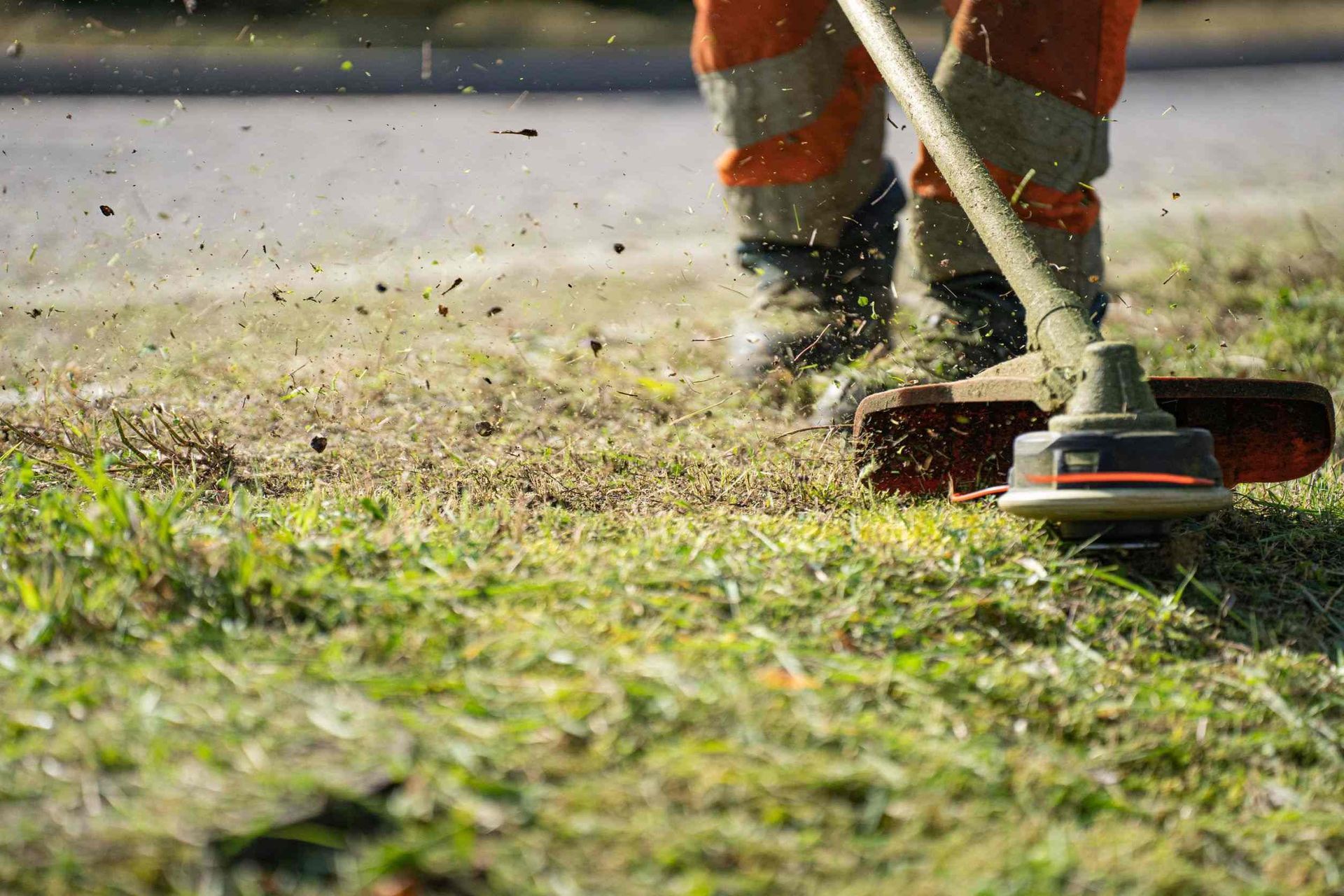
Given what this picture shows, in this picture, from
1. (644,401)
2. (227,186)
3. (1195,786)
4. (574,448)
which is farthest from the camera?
(227,186)

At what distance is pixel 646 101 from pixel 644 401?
4154 millimetres

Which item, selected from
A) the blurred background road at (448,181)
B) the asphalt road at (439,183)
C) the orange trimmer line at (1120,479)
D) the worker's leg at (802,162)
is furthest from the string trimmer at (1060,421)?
the asphalt road at (439,183)

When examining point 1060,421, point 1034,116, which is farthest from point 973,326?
point 1060,421

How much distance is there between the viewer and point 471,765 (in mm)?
1000

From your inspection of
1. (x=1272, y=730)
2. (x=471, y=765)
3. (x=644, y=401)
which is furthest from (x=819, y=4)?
(x=471, y=765)

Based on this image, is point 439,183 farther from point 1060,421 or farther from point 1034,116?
point 1060,421

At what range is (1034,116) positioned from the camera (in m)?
2.36

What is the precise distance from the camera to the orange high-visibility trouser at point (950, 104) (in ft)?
7.69

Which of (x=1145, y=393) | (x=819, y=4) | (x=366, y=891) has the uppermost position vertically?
(x=819, y=4)

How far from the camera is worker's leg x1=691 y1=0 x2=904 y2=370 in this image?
2.64 m

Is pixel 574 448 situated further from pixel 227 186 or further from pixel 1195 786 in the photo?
pixel 227 186

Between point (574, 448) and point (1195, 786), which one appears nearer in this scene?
point (1195, 786)

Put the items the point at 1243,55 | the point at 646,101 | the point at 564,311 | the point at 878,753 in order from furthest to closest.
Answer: the point at 1243,55, the point at 646,101, the point at 564,311, the point at 878,753

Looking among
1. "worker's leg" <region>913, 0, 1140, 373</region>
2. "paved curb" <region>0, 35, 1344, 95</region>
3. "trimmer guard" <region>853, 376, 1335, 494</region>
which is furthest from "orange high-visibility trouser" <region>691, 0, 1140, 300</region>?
"paved curb" <region>0, 35, 1344, 95</region>
